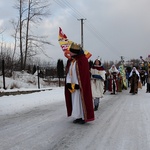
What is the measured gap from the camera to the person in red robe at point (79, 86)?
7047 mm

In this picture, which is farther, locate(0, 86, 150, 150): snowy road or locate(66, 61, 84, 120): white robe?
locate(66, 61, 84, 120): white robe

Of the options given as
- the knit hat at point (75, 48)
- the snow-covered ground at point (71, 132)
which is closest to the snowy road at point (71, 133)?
the snow-covered ground at point (71, 132)

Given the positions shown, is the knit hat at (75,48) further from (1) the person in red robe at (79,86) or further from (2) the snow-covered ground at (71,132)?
(2) the snow-covered ground at (71,132)

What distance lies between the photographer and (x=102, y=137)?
19.3 ft

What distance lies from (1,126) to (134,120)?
3641 mm

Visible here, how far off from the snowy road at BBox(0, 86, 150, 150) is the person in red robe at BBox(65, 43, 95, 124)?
1.05ft

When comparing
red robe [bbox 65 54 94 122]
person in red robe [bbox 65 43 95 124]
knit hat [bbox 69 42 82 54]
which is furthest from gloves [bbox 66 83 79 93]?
knit hat [bbox 69 42 82 54]

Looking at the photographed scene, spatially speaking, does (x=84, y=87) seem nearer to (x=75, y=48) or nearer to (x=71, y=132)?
(x=75, y=48)

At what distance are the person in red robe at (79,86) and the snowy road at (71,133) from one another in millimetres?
319

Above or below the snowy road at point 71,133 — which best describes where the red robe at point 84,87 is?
above

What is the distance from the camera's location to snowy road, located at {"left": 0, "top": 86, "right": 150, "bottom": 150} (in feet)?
17.1

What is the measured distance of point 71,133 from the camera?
6.26 m

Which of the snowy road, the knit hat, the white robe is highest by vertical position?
the knit hat

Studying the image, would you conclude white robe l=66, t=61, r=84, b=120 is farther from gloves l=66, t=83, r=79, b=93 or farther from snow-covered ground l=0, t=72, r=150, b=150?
snow-covered ground l=0, t=72, r=150, b=150
